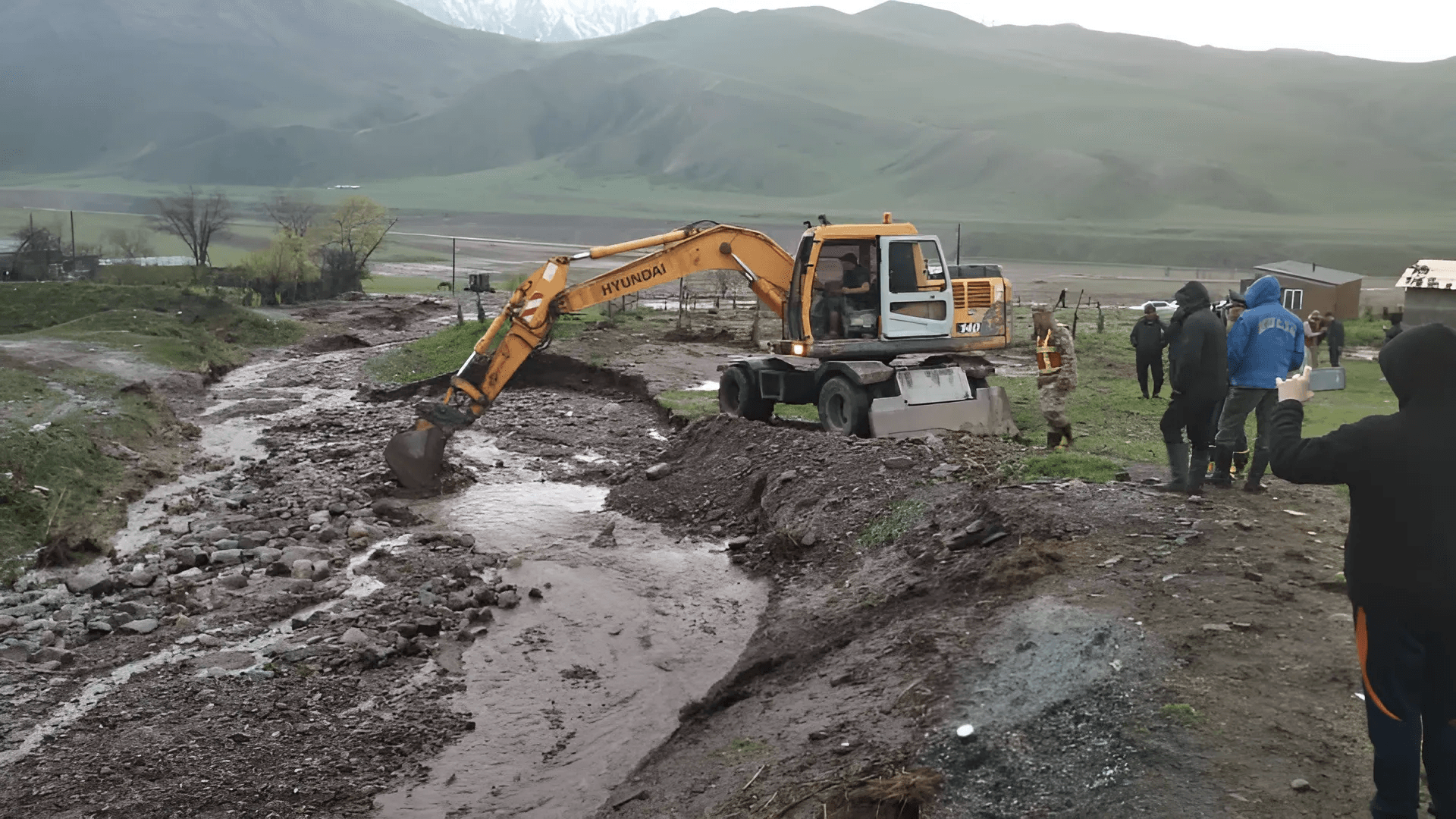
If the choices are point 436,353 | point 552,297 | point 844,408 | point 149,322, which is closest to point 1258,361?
point 844,408

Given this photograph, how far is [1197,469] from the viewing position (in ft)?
33.9

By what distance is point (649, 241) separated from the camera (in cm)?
1611

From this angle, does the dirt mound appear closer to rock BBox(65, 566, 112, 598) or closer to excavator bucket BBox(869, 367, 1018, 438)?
rock BBox(65, 566, 112, 598)

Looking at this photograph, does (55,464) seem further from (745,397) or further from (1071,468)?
(1071,468)

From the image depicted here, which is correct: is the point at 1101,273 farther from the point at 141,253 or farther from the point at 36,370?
the point at 36,370

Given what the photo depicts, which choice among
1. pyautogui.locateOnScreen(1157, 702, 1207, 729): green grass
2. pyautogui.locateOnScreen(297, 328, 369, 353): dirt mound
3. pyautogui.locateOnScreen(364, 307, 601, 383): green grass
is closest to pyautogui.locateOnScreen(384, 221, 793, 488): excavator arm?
pyautogui.locateOnScreen(1157, 702, 1207, 729): green grass

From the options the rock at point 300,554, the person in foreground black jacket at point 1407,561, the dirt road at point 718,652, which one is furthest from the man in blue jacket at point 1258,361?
the rock at point 300,554

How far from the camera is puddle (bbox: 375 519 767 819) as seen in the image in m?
7.80

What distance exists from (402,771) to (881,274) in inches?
395

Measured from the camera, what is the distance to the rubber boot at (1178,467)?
33.9 ft

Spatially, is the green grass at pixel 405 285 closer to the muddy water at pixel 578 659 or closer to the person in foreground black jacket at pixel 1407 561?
the muddy water at pixel 578 659

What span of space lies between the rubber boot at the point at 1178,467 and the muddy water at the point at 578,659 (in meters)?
4.09

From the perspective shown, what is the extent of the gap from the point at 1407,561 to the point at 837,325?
38.7ft

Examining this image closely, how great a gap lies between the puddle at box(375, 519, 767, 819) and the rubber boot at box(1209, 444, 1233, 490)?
451 centimetres
